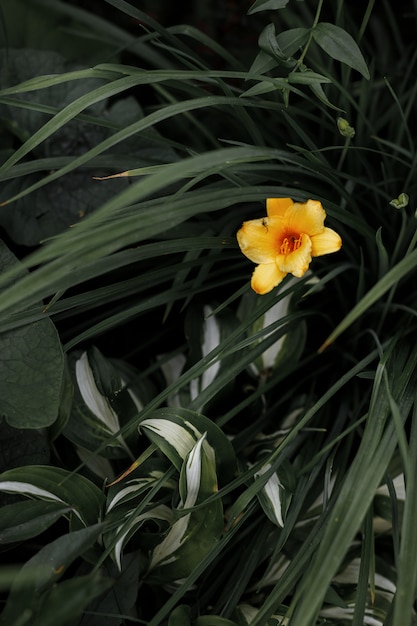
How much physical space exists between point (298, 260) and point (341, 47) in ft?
0.66

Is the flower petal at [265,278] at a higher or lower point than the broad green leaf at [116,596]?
higher

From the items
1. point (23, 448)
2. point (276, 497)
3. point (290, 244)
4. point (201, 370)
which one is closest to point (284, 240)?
point (290, 244)

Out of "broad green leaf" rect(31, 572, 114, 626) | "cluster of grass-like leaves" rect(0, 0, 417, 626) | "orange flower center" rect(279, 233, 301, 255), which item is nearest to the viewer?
"broad green leaf" rect(31, 572, 114, 626)

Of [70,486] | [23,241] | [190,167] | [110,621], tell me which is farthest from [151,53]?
[110,621]

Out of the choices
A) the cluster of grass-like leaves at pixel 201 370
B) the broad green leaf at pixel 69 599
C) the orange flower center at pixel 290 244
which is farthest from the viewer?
the orange flower center at pixel 290 244

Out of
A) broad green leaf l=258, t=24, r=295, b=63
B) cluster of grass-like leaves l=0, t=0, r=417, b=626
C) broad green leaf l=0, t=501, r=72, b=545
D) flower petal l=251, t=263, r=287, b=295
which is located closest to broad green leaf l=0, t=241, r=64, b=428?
cluster of grass-like leaves l=0, t=0, r=417, b=626

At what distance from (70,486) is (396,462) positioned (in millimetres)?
375

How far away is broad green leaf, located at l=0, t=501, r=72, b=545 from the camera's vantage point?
60 cm

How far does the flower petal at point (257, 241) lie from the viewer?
646 millimetres

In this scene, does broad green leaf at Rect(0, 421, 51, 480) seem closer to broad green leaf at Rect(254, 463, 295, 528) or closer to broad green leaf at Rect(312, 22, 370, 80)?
broad green leaf at Rect(254, 463, 295, 528)

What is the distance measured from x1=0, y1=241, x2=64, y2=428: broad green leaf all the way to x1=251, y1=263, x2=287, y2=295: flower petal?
0.22 metres

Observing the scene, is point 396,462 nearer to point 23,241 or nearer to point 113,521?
point 113,521

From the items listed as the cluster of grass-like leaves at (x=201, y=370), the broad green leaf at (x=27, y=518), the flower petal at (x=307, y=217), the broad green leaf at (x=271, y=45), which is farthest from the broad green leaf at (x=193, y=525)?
the broad green leaf at (x=271, y=45)

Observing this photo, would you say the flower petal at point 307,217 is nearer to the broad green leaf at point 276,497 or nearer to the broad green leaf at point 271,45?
the broad green leaf at point 271,45
